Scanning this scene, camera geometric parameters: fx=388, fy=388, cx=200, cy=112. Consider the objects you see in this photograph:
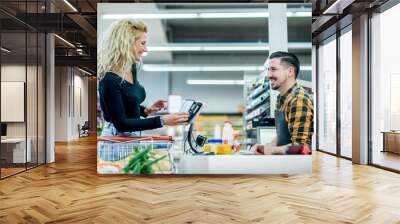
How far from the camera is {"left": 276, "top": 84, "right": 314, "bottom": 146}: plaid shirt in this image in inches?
222

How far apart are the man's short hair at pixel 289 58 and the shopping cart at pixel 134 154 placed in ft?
6.51

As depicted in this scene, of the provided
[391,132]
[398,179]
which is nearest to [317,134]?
[391,132]

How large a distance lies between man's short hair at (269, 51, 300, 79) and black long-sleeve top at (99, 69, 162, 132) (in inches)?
78.0

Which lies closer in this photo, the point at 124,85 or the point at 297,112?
the point at 124,85

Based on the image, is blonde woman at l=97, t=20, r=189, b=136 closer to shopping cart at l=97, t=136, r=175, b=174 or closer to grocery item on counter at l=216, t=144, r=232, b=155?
shopping cart at l=97, t=136, r=175, b=174

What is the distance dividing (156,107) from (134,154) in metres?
0.76

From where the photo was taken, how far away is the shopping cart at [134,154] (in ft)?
18.5

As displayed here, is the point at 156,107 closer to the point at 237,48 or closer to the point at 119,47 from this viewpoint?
the point at 119,47

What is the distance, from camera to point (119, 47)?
5637 millimetres

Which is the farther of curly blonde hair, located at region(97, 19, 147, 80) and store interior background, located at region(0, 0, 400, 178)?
store interior background, located at region(0, 0, 400, 178)

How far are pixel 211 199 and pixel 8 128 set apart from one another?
3.71m

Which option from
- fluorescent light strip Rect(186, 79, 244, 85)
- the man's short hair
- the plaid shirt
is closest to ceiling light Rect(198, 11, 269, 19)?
the man's short hair

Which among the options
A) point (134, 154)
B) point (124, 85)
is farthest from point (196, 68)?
point (134, 154)

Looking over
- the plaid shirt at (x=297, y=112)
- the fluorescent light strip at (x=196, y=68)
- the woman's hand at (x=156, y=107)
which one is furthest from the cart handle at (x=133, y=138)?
the plaid shirt at (x=297, y=112)
